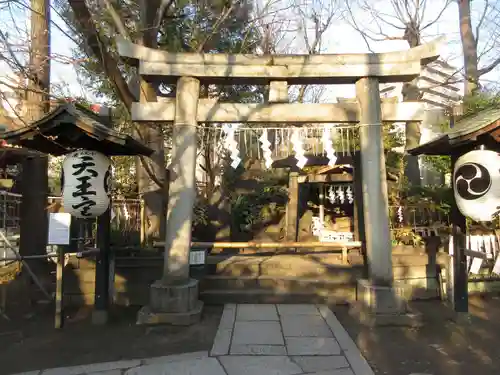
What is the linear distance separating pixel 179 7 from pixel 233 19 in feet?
4.55

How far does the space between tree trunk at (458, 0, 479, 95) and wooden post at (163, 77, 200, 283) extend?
9897 millimetres

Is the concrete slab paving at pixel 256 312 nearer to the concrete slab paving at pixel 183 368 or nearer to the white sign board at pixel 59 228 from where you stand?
the concrete slab paving at pixel 183 368

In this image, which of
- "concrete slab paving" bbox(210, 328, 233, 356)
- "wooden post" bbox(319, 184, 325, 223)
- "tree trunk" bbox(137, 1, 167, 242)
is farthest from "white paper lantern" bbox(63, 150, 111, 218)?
"wooden post" bbox(319, 184, 325, 223)

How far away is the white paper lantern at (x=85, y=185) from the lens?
5.84m

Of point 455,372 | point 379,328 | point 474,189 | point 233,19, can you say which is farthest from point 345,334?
point 233,19

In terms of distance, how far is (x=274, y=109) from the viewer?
6.94m

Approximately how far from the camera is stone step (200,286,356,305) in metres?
7.39

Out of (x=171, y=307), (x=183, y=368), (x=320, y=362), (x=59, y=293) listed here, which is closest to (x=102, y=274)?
(x=59, y=293)

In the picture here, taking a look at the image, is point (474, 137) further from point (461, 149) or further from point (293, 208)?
point (293, 208)

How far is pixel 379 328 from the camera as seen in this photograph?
6105mm

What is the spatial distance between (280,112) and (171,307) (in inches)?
155

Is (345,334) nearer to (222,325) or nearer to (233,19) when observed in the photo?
(222,325)

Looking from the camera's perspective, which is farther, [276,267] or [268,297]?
[276,267]

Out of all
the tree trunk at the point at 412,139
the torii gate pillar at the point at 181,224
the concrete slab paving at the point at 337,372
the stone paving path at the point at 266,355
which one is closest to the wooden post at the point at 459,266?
the stone paving path at the point at 266,355
